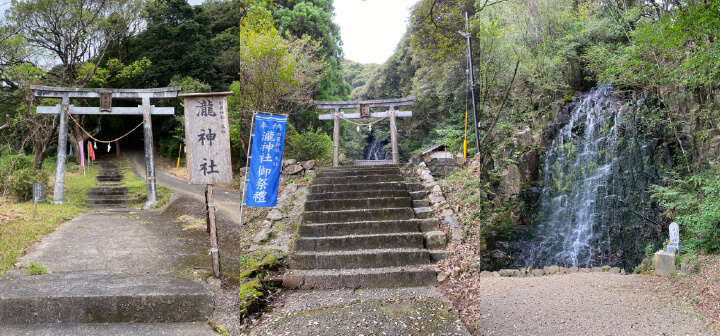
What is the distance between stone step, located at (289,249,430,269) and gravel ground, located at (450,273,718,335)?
1.40 meters

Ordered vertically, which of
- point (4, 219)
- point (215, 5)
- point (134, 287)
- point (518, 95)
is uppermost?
point (215, 5)

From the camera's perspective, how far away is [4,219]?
475 centimetres

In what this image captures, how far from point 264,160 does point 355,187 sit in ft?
2.94

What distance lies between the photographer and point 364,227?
310 cm

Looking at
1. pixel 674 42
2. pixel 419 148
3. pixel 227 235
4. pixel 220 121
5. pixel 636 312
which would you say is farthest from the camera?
pixel 227 235

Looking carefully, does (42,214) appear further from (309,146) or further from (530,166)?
(530,166)

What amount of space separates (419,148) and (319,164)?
0.86m

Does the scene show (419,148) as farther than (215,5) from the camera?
No

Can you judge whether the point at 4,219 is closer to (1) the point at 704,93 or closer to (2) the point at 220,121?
(2) the point at 220,121

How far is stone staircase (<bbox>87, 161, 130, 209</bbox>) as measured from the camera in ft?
16.3

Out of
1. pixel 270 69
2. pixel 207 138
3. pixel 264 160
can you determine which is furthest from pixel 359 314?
pixel 207 138

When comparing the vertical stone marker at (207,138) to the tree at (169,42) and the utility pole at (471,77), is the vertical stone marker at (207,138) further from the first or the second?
the utility pole at (471,77)

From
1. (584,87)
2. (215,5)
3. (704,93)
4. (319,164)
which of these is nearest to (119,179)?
(215,5)

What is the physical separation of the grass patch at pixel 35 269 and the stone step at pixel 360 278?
344cm
